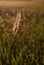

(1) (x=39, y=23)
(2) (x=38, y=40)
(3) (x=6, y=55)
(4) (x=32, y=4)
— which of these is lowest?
(3) (x=6, y=55)

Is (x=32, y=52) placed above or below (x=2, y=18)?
below

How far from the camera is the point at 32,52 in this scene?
1689mm

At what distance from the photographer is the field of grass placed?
167 centimetres

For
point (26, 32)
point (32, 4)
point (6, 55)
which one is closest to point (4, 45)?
point (6, 55)

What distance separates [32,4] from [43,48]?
0.48 m

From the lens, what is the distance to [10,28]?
1756 millimetres

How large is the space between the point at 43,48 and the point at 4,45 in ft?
1.20

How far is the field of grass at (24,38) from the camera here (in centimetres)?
167

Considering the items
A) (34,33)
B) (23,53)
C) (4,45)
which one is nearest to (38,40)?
(34,33)

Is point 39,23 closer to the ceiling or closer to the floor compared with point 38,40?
closer to the ceiling

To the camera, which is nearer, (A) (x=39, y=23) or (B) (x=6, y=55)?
(B) (x=6, y=55)

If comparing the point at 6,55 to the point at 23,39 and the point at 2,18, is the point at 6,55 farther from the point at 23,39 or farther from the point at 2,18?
the point at 2,18

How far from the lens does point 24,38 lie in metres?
1.74

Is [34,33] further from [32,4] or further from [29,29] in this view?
[32,4]
